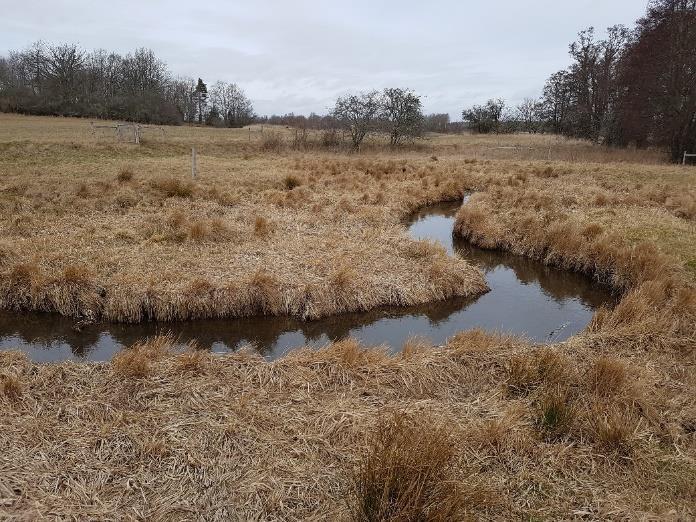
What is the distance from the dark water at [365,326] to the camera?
692 centimetres

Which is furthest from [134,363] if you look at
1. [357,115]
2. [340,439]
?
[357,115]

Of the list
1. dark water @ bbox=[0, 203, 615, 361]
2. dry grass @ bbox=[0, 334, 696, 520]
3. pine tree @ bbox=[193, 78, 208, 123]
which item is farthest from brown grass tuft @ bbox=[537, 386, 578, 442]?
pine tree @ bbox=[193, 78, 208, 123]

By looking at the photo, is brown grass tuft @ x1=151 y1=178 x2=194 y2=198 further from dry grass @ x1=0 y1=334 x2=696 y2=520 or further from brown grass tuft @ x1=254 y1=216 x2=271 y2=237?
dry grass @ x1=0 y1=334 x2=696 y2=520

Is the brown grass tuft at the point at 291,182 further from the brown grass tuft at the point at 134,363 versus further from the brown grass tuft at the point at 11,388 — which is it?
the brown grass tuft at the point at 11,388

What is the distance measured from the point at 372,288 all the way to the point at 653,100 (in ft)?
87.4

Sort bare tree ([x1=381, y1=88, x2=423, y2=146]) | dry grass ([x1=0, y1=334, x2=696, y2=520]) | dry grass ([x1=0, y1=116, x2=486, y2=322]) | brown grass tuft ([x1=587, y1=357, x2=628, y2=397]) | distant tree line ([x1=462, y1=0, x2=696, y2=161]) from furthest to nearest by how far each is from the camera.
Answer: bare tree ([x1=381, y1=88, x2=423, y2=146]) → distant tree line ([x1=462, y1=0, x2=696, y2=161]) → dry grass ([x1=0, y1=116, x2=486, y2=322]) → brown grass tuft ([x1=587, y1=357, x2=628, y2=397]) → dry grass ([x1=0, y1=334, x2=696, y2=520])

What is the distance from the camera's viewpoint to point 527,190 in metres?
16.4

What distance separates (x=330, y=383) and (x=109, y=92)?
61.2m

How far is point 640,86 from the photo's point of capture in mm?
27406

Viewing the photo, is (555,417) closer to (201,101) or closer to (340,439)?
(340,439)

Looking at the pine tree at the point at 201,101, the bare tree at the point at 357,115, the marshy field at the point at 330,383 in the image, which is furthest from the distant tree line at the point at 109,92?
the marshy field at the point at 330,383

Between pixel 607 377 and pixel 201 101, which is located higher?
pixel 201 101

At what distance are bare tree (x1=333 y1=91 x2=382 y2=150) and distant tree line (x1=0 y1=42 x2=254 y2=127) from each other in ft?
81.2

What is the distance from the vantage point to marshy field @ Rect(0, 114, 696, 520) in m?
3.40
